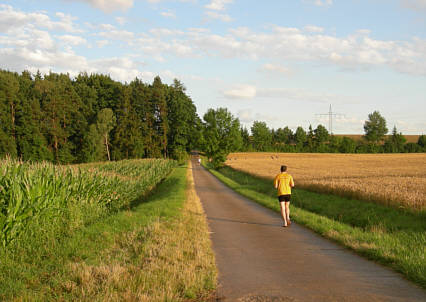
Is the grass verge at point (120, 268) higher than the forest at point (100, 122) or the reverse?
the reverse

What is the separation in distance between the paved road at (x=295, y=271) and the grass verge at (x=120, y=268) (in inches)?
18.6

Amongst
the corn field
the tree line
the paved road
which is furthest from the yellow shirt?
the tree line

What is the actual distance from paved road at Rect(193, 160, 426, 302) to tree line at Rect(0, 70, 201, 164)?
165ft

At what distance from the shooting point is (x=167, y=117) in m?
83.1

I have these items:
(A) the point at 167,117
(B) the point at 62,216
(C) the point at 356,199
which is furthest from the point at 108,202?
(A) the point at 167,117

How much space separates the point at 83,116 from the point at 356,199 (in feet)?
203

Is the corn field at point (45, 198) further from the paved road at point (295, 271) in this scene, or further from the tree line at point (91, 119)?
the tree line at point (91, 119)

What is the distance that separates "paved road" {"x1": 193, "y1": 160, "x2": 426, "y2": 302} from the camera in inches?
202

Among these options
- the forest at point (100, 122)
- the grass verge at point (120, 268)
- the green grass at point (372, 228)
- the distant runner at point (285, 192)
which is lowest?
the green grass at point (372, 228)

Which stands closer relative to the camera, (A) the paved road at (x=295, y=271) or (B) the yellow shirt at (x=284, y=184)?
(A) the paved road at (x=295, y=271)

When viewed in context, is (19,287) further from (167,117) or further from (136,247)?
(167,117)

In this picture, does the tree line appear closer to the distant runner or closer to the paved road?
the distant runner

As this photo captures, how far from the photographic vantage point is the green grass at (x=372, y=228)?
22.4 ft

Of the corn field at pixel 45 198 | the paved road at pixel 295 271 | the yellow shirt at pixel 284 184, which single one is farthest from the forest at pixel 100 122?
the paved road at pixel 295 271
